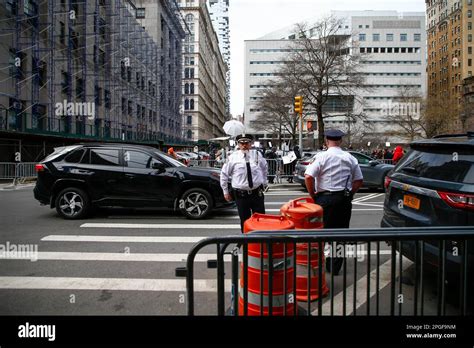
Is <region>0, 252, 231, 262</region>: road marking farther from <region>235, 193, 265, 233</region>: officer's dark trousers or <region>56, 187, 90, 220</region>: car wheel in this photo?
<region>56, 187, 90, 220</region>: car wheel

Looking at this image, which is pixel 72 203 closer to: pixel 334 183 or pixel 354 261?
pixel 334 183

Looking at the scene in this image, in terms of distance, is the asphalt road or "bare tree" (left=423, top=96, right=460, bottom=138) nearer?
the asphalt road

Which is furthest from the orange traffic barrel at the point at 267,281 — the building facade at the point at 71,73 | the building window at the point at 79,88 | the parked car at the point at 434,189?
the building window at the point at 79,88

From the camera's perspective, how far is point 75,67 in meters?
33.7

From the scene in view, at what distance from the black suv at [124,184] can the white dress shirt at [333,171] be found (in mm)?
4352

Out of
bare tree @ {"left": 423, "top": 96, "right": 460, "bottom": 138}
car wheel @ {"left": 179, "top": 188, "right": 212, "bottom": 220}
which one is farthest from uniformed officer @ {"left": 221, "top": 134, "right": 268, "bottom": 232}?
bare tree @ {"left": 423, "top": 96, "right": 460, "bottom": 138}

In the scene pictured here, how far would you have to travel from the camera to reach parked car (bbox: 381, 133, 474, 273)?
3818 mm

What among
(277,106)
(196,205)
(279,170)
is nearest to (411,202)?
(196,205)

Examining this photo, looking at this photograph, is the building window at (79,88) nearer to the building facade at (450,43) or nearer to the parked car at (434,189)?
the parked car at (434,189)

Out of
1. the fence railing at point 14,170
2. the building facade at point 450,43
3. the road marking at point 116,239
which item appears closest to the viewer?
the road marking at point 116,239

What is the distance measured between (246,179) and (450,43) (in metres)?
127

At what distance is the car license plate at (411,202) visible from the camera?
4.46m

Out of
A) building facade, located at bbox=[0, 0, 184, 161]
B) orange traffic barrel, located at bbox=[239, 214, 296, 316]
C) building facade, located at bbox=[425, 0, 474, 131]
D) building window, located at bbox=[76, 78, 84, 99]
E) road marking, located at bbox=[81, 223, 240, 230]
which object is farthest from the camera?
building facade, located at bbox=[425, 0, 474, 131]

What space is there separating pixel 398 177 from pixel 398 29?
331 feet
